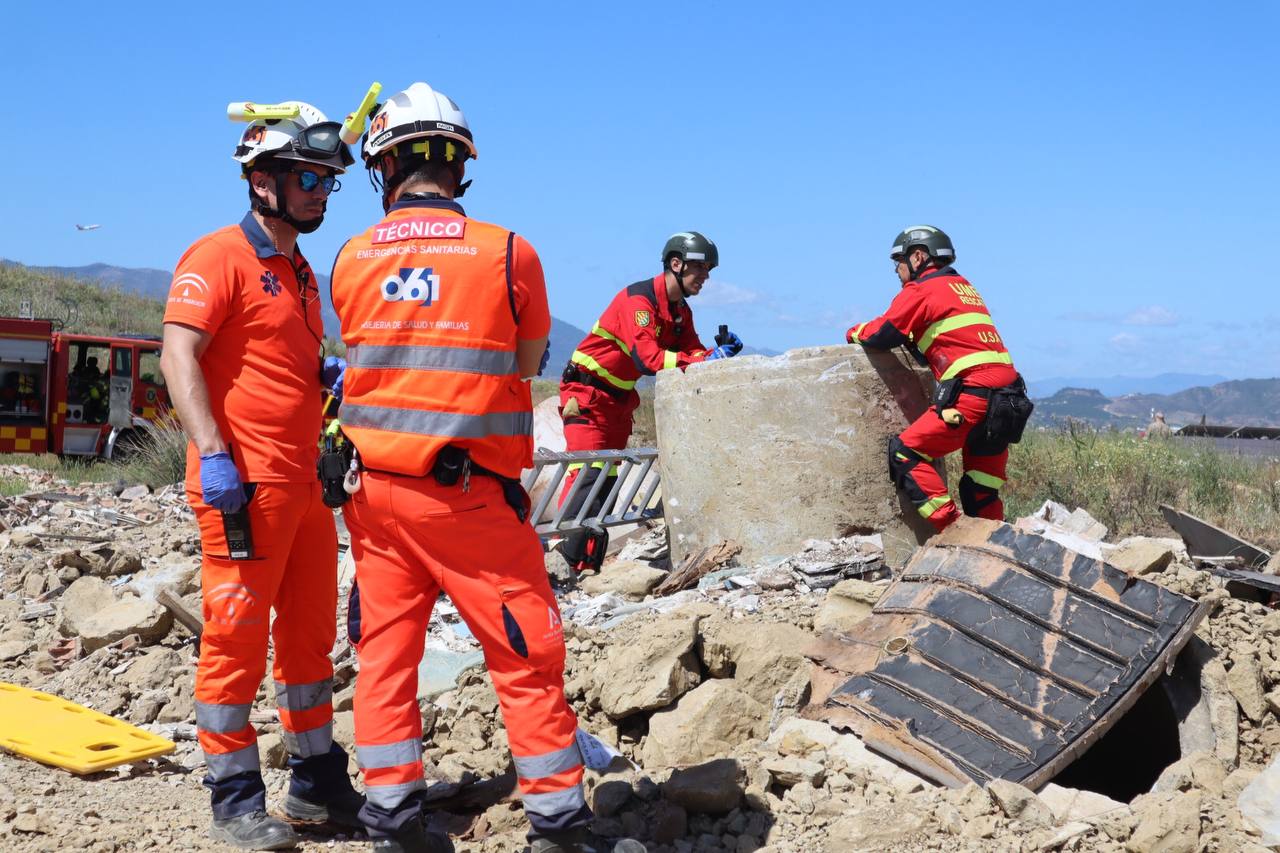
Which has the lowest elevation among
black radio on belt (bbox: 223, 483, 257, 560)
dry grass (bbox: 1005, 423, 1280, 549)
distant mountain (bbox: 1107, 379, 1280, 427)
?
distant mountain (bbox: 1107, 379, 1280, 427)

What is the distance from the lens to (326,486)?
334 centimetres

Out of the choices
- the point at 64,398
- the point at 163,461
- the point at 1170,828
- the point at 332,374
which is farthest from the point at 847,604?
the point at 64,398

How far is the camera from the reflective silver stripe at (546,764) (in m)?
3.10

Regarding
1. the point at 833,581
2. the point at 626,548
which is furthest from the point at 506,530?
→ the point at 626,548

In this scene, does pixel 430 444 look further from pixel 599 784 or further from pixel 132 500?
pixel 132 500

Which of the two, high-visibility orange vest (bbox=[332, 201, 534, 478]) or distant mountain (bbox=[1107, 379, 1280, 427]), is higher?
high-visibility orange vest (bbox=[332, 201, 534, 478])

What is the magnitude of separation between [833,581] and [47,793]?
361 cm

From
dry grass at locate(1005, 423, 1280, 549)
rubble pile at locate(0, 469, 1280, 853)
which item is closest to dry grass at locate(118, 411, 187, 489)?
rubble pile at locate(0, 469, 1280, 853)

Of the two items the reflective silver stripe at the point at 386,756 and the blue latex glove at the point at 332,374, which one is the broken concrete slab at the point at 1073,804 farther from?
the blue latex glove at the point at 332,374

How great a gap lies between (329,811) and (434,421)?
148 cm

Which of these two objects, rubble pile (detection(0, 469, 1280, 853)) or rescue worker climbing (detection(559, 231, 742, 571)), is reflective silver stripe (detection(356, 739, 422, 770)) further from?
rescue worker climbing (detection(559, 231, 742, 571))

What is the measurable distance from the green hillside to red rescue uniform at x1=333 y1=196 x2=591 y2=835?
30.8 m

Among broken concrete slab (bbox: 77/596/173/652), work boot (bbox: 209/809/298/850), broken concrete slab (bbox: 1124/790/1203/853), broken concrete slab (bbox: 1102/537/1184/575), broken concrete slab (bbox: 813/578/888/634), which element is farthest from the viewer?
broken concrete slab (bbox: 77/596/173/652)

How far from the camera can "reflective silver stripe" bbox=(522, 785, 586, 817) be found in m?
3.11
